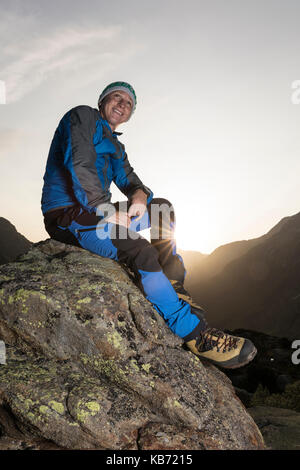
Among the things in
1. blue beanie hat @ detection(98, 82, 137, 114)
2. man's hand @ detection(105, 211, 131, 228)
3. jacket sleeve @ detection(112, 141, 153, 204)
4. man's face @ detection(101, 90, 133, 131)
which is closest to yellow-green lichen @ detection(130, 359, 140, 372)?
man's hand @ detection(105, 211, 131, 228)

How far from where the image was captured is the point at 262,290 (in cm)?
9475

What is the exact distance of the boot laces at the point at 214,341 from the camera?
15.8 feet

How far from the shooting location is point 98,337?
407cm

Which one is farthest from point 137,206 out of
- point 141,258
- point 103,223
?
point 141,258

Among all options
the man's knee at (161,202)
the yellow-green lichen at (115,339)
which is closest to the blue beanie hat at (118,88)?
the man's knee at (161,202)

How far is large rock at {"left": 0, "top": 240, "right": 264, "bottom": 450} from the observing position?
340cm

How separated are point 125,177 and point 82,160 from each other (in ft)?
6.55

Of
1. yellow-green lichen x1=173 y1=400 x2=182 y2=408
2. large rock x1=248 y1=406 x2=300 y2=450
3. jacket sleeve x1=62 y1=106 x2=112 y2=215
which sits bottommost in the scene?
large rock x1=248 y1=406 x2=300 y2=450

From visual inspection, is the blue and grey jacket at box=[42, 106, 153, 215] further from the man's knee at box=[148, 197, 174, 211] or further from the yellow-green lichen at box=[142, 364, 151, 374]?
the yellow-green lichen at box=[142, 364, 151, 374]

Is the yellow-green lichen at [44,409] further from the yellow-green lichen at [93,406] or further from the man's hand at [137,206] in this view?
the man's hand at [137,206]

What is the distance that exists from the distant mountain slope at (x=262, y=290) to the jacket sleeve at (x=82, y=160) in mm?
76132
